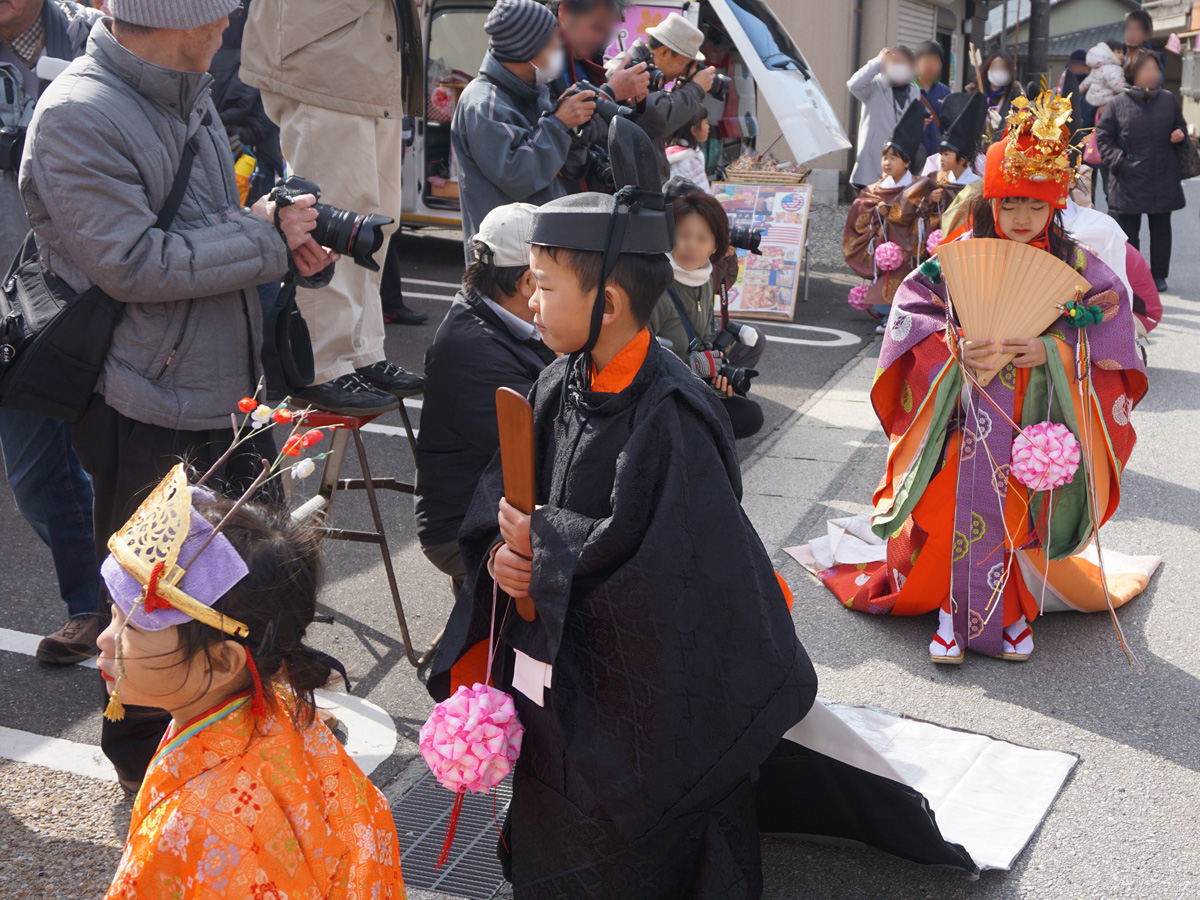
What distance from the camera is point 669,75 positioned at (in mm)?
6043

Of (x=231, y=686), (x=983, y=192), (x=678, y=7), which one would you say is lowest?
(x=231, y=686)

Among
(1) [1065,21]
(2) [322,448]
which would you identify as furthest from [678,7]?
(1) [1065,21]

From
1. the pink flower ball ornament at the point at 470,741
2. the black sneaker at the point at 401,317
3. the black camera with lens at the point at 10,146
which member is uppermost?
the black camera with lens at the point at 10,146

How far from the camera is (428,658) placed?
137 inches

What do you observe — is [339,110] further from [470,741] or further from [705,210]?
[470,741]

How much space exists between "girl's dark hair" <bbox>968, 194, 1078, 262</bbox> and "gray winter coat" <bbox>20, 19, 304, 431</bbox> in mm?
→ 2218

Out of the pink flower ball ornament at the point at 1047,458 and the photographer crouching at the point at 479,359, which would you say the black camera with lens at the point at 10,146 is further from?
the pink flower ball ornament at the point at 1047,458

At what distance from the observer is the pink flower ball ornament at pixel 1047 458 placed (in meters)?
3.46

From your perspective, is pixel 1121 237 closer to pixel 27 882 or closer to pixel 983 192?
pixel 983 192

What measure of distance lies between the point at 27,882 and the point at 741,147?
29.6 ft

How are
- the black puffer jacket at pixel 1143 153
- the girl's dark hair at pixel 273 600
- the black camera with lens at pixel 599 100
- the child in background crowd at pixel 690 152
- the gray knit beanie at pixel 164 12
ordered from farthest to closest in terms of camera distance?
1. the black puffer jacket at pixel 1143 153
2. the child in background crowd at pixel 690 152
3. the black camera with lens at pixel 599 100
4. the gray knit beanie at pixel 164 12
5. the girl's dark hair at pixel 273 600

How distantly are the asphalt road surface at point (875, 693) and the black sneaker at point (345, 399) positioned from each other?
2.47 ft

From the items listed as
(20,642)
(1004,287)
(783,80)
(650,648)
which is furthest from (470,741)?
(783,80)

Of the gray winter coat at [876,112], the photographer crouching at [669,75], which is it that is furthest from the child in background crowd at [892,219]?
the photographer crouching at [669,75]
